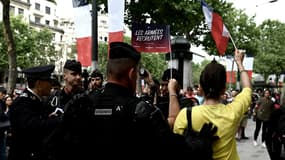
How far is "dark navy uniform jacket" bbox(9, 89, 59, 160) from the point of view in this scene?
362cm

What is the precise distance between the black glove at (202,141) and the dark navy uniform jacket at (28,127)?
1.30m

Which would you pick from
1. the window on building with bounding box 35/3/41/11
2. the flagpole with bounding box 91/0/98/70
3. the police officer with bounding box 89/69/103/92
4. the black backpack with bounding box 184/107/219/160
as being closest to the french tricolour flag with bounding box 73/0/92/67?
the flagpole with bounding box 91/0/98/70

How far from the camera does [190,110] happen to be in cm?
301

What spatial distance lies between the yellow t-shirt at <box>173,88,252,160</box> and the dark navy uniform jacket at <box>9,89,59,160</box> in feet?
3.73

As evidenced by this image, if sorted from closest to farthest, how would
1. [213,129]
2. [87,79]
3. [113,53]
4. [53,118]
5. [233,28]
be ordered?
[113,53], [213,129], [53,118], [87,79], [233,28]

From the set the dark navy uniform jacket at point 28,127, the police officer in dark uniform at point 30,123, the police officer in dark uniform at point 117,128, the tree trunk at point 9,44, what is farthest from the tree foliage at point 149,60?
the police officer in dark uniform at point 117,128

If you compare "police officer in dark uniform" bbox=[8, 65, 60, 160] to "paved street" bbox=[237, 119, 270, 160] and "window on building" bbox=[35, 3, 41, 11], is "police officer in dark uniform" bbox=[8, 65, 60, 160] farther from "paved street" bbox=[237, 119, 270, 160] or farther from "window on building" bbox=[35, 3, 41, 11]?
"window on building" bbox=[35, 3, 41, 11]

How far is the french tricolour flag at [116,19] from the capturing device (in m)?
7.26

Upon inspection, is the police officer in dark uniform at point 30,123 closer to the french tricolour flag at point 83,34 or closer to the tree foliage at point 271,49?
the french tricolour flag at point 83,34

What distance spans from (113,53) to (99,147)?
56 centimetres

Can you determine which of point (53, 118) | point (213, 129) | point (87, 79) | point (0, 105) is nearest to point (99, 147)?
point (213, 129)

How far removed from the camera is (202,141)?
2.66 m

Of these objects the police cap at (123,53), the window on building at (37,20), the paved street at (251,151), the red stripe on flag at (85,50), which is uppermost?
the window on building at (37,20)

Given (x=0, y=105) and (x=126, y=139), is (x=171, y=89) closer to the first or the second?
(x=126, y=139)
